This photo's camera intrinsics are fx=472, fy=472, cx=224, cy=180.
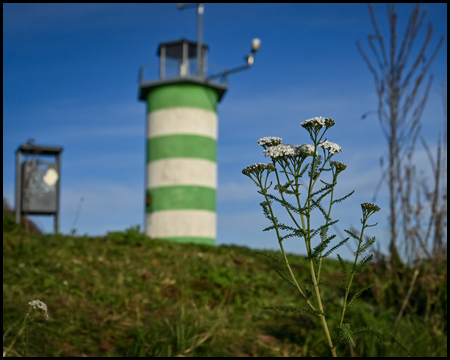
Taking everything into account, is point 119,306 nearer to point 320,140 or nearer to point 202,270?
point 202,270

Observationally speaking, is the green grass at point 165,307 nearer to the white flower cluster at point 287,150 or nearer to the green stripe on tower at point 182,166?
the white flower cluster at point 287,150

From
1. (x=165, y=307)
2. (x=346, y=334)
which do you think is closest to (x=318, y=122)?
(x=346, y=334)

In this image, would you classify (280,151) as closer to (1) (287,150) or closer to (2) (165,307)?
(1) (287,150)

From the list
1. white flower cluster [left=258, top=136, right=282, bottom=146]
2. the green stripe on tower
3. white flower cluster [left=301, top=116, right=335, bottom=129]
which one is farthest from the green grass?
the green stripe on tower

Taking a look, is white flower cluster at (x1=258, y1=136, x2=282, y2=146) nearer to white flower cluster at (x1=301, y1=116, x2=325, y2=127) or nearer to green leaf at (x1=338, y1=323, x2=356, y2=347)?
white flower cluster at (x1=301, y1=116, x2=325, y2=127)

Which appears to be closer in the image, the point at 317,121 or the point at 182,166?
the point at 317,121

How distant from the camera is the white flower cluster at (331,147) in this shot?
150 centimetres

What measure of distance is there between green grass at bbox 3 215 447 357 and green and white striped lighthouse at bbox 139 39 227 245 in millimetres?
5491

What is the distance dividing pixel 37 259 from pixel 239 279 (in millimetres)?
2448

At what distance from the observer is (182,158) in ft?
41.3

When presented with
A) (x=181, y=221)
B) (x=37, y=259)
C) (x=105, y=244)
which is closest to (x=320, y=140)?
(x=37, y=259)

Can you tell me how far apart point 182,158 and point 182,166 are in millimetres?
217

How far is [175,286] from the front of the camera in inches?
215

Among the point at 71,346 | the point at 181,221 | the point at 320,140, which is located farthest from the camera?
the point at 181,221
